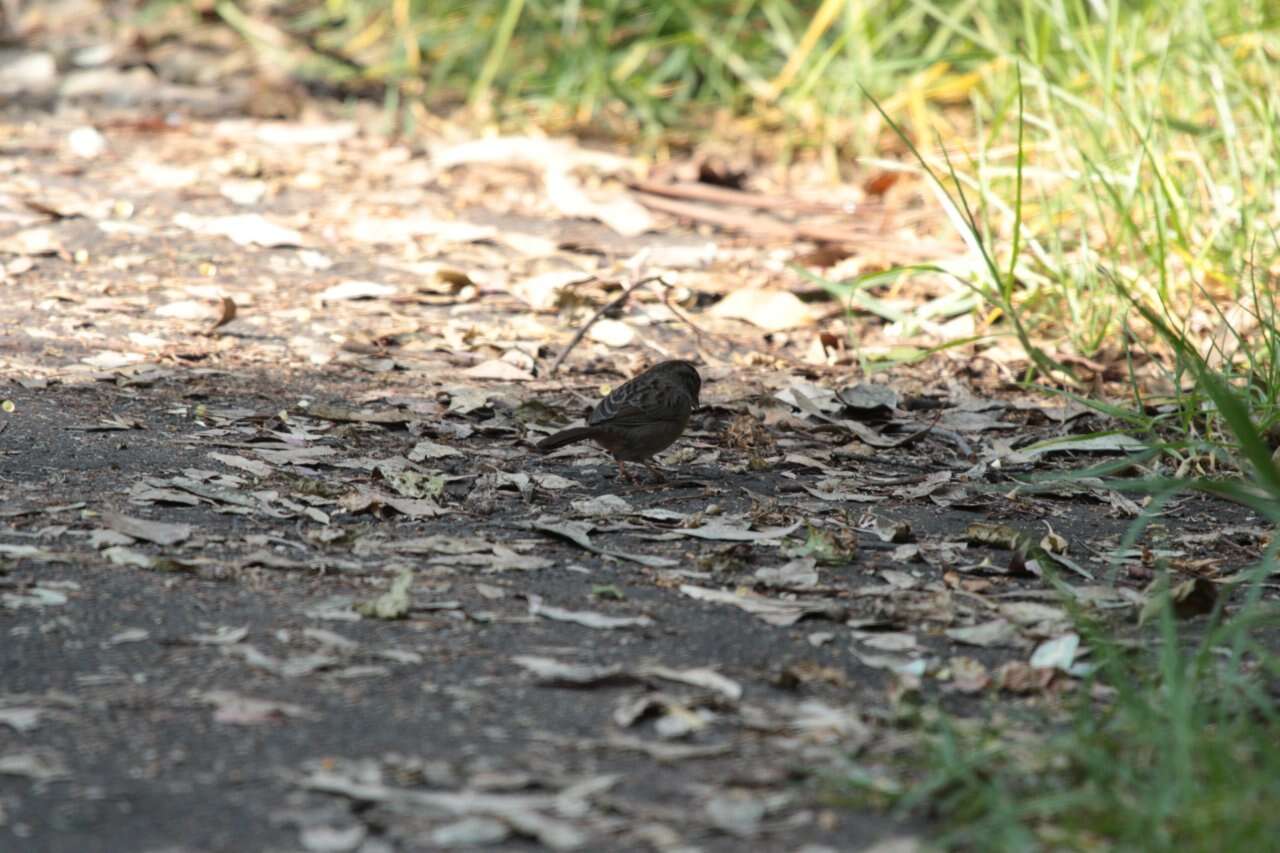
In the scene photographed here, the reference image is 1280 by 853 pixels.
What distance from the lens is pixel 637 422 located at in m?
4.04

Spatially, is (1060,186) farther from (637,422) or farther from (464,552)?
(464,552)

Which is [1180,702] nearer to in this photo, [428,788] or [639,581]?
[428,788]

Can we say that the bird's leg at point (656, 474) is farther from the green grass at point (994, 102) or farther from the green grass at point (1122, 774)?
the green grass at point (1122, 774)

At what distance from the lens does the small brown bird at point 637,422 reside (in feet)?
13.3

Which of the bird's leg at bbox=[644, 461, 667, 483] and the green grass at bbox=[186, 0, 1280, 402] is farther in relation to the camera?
the green grass at bbox=[186, 0, 1280, 402]

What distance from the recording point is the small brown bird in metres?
4.05

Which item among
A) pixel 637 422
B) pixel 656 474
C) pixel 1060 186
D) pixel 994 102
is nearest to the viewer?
pixel 637 422

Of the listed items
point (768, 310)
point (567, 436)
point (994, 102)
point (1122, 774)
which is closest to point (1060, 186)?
point (768, 310)

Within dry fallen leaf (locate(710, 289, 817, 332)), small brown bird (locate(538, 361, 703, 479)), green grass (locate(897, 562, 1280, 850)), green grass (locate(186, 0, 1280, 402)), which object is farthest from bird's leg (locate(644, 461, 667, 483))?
green grass (locate(897, 562, 1280, 850))

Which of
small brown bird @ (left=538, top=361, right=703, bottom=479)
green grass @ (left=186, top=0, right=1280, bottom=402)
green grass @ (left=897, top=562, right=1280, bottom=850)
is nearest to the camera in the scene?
green grass @ (left=897, top=562, right=1280, bottom=850)

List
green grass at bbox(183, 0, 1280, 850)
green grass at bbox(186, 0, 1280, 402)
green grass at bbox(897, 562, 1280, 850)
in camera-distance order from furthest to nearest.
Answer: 1. green grass at bbox(186, 0, 1280, 402)
2. green grass at bbox(183, 0, 1280, 850)
3. green grass at bbox(897, 562, 1280, 850)

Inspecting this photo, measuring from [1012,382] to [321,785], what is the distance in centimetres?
344

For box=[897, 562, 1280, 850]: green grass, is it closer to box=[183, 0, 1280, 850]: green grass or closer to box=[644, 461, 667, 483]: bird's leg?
box=[183, 0, 1280, 850]: green grass

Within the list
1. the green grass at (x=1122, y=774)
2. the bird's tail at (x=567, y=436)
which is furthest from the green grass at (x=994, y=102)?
the green grass at (x=1122, y=774)
